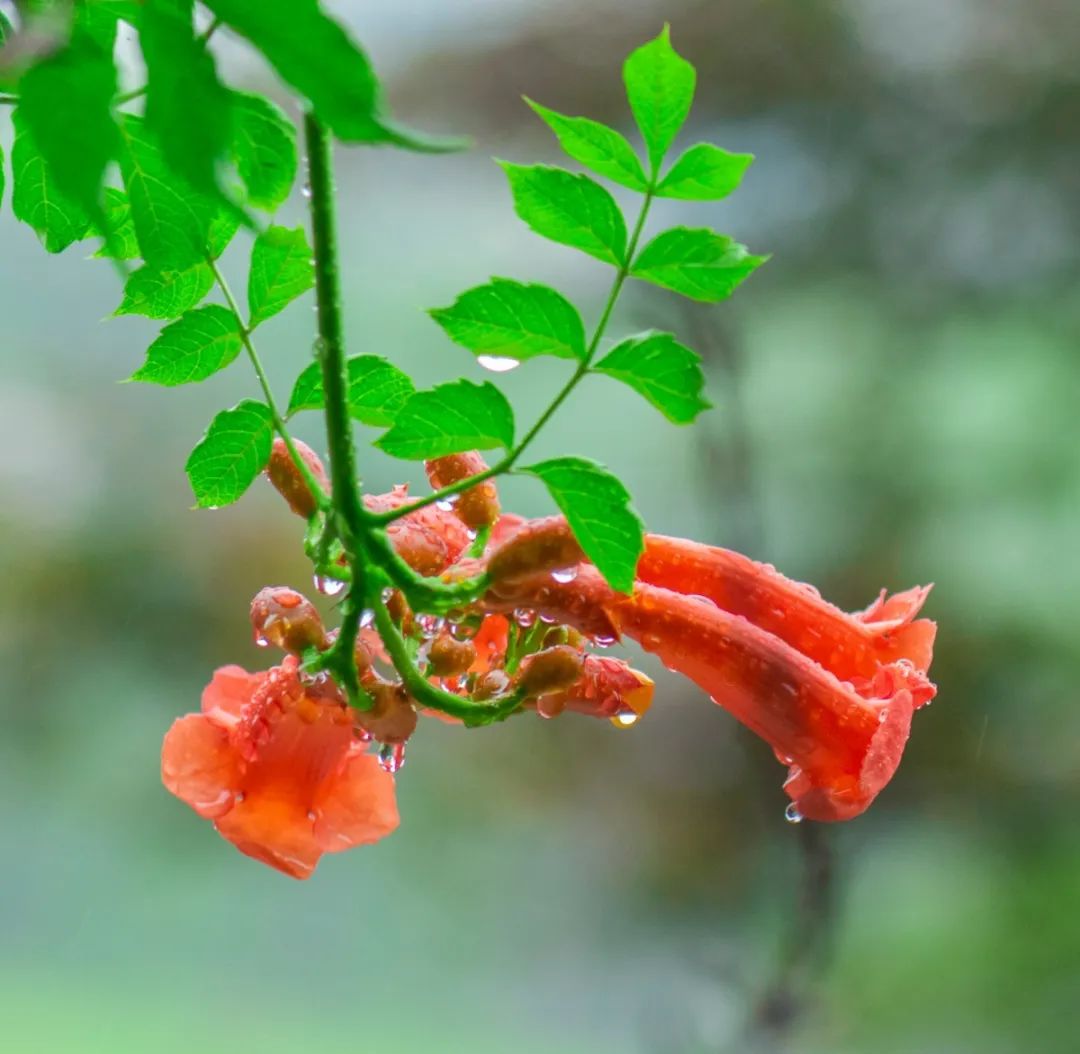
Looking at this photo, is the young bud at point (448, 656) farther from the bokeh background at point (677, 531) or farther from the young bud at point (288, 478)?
the bokeh background at point (677, 531)

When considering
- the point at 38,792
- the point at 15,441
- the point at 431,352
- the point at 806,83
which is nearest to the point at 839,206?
the point at 806,83

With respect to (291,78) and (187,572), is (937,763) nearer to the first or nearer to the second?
(187,572)

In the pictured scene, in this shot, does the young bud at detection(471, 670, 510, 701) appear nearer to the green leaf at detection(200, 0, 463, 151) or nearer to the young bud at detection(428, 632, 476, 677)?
the young bud at detection(428, 632, 476, 677)

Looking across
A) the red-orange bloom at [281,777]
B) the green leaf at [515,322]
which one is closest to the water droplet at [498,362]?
the green leaf at [515,322]

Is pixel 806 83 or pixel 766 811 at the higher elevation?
pixel 806 83

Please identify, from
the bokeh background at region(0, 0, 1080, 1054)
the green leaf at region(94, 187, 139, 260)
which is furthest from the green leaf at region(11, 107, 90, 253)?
the bokeh background at region(0, 0, 1080, 1054)

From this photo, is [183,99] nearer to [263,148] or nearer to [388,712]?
[263,148]

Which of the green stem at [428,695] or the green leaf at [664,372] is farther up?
the green leaf at [664,372]
